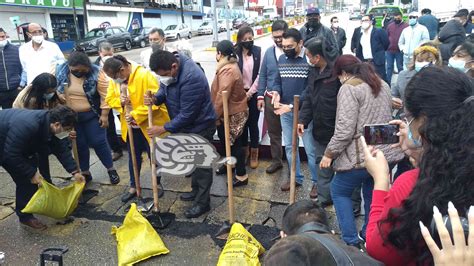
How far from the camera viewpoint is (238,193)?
13.4 ft

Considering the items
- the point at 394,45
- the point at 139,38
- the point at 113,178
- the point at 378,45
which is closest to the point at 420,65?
the point at 113,178

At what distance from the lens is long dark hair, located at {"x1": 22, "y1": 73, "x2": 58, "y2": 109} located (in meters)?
3.54

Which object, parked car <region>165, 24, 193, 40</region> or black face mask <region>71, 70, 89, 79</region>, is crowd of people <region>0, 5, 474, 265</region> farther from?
parked car <region>165, 24, 193, 40</region>

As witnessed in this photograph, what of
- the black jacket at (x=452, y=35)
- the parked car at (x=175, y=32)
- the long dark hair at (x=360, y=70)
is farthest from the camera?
the parked car at (x=175, y=32)

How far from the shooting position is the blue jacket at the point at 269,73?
3902 millimetres

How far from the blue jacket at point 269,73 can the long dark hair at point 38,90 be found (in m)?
2.12

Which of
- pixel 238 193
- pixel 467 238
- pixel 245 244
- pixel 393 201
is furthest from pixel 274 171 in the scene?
pixel 467 238

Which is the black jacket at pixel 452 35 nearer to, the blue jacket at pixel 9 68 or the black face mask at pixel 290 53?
the black face mask at pixel 290 53

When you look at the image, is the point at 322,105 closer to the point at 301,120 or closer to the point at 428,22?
the point at 301,120

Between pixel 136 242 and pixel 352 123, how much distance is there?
1.90 metres

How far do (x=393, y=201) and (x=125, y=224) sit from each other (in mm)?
2411

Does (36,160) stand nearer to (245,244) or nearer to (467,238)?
(245,244)

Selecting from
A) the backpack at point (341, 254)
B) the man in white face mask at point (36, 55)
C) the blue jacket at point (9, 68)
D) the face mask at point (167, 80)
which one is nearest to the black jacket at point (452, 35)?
the face mask at point (167, 80)

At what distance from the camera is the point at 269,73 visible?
3.96 meters
